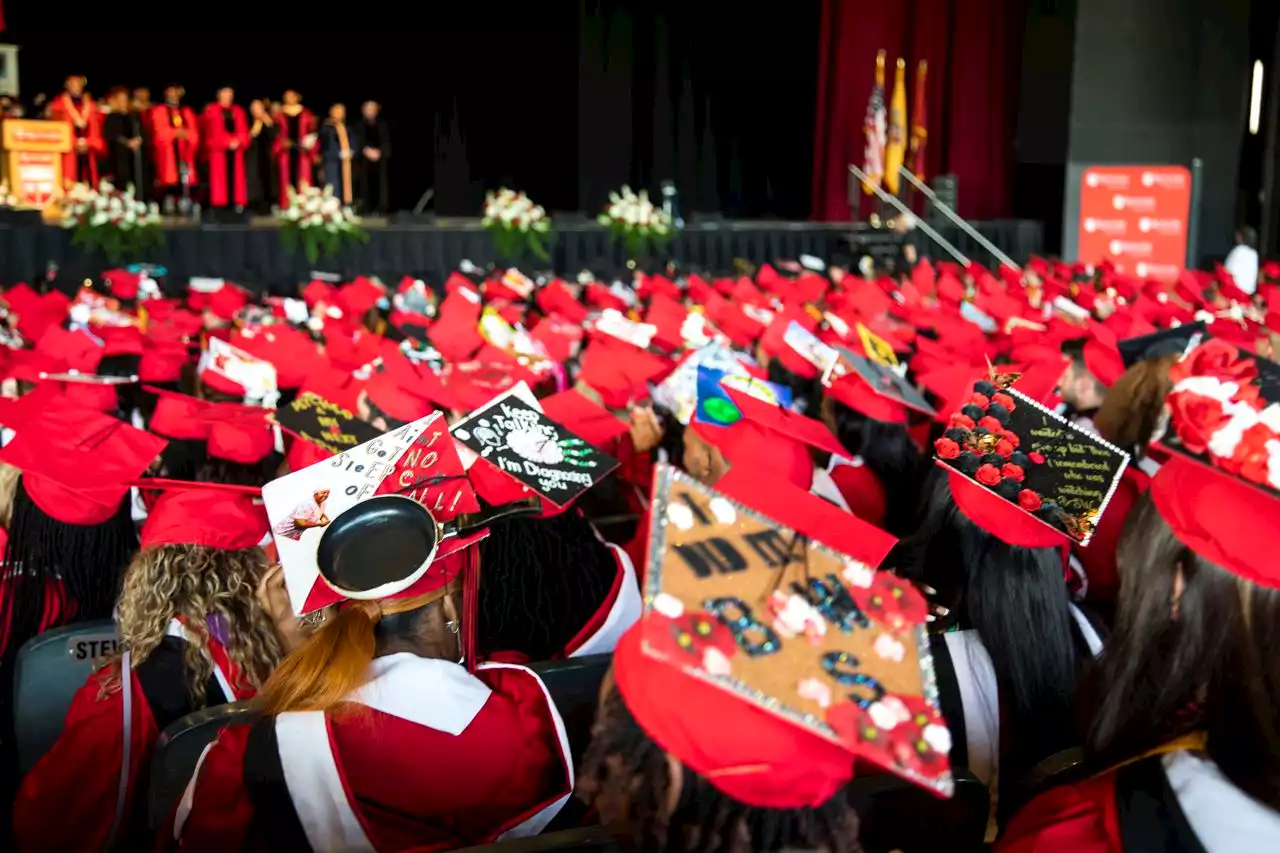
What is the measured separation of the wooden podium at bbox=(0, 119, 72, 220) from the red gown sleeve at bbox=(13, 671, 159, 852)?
11311mm

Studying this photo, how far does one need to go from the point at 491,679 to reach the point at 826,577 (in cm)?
63

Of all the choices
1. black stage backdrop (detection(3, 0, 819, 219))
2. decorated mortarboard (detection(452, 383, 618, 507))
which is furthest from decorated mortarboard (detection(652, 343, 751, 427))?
black stage backdrop (detection(3, 0, 819, 219))

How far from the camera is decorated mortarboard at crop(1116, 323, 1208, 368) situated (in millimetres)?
3430

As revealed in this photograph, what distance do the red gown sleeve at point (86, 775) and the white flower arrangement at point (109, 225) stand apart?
7.97m

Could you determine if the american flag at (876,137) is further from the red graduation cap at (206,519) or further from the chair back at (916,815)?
the chair back at (916,815)

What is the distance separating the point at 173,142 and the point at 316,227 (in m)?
5.35

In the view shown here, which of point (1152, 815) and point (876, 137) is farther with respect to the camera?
point (876, 137)

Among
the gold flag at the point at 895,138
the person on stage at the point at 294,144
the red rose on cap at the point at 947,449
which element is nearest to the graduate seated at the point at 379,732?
the red rose on cap at the point at 947,449

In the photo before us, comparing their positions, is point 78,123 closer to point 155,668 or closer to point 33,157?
point 33,157

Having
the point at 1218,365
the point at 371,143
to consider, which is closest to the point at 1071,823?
the point at 1218,365

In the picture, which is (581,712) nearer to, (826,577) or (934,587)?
(934,587)

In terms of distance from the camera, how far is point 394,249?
10.1m

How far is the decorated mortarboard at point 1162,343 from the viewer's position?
3430 mm

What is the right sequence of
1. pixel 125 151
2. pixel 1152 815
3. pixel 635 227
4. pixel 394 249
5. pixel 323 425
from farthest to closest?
pixel 125 151 < pixel 635 227 < pixel 394 249 < pixel 323 425 < pixel 1152 815
